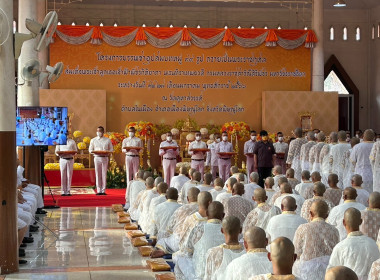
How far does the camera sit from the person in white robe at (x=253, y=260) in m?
6.55

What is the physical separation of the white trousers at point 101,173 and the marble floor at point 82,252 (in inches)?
174

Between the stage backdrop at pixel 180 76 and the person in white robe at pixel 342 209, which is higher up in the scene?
the stage backdrop at pixel 180 76

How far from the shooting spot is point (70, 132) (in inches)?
1054

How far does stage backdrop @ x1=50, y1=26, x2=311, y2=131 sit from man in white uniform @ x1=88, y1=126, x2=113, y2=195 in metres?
5.71

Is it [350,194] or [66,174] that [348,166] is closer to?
[350,194]

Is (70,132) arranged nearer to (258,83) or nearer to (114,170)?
(114,170)

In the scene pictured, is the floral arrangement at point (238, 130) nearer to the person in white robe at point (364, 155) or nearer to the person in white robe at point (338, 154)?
the person in white robe at point (338, 154)

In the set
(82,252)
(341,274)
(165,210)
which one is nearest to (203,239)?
(165,210)

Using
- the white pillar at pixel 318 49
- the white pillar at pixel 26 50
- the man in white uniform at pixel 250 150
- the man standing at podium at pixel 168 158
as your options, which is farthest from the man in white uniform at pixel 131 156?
the white pillar at pixel 318 49

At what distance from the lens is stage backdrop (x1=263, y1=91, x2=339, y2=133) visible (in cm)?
2867

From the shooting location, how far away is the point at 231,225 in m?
7.43

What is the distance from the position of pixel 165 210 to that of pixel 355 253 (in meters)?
5.39

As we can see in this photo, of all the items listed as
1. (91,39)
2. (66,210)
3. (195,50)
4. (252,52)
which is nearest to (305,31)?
(252,52)

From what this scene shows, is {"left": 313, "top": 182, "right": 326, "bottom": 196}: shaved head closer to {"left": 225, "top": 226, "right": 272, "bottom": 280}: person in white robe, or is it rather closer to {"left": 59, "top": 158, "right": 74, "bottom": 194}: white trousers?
{"left": 225, "top": 226, "right": 272, "bottom": 280}: person in white robe
